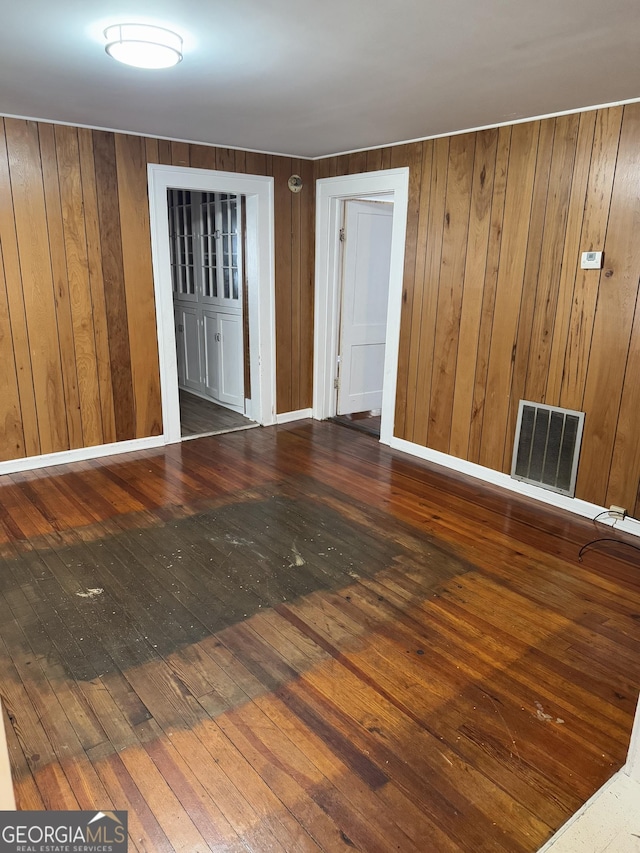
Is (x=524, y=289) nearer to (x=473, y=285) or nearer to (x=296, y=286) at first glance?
(x=473, y=285)

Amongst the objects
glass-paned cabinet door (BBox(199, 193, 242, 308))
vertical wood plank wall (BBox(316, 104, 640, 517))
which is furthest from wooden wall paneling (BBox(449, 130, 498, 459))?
→ glass-paned cabinet door (BBox(199, 193, 242, 308))

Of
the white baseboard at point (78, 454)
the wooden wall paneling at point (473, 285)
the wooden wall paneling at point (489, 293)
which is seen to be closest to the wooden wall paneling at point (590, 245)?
the wooden wall paneling at point (489, 293)

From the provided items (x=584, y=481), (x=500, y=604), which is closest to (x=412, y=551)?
(x=500, y=604)

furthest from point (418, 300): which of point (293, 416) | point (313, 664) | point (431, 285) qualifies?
point (313, 664)

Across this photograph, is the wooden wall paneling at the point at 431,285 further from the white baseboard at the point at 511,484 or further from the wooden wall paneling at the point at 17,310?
the wooden wall paneling at the point at 17,310

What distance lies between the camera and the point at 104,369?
4535 mm

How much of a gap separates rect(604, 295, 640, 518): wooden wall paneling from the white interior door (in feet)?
8.95

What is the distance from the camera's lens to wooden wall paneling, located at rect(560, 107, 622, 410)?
3.31 m

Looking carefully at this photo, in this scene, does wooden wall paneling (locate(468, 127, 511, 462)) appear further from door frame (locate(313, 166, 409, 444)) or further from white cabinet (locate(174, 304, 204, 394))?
white cabinet (locate(174, 304, 204, 394))

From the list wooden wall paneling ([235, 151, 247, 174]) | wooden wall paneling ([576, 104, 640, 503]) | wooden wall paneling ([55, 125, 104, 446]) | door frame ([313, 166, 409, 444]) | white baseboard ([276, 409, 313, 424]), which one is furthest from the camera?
white baseboard ([276, 409, 313, 424])

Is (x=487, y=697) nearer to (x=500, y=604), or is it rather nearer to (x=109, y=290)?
(x=500, y=604)

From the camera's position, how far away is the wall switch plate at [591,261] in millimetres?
3441

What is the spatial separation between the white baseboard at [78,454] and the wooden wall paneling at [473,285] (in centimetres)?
251

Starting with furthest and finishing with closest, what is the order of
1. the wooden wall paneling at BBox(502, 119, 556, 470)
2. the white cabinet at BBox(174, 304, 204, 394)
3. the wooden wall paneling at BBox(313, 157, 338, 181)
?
the white cabinet at BBox(174, 304, 204, 394)
the wooden wall paneling at BBox(313, 157, 338, 181)
the wooden wall paneling at BBox(502, 119, 556, 470)
